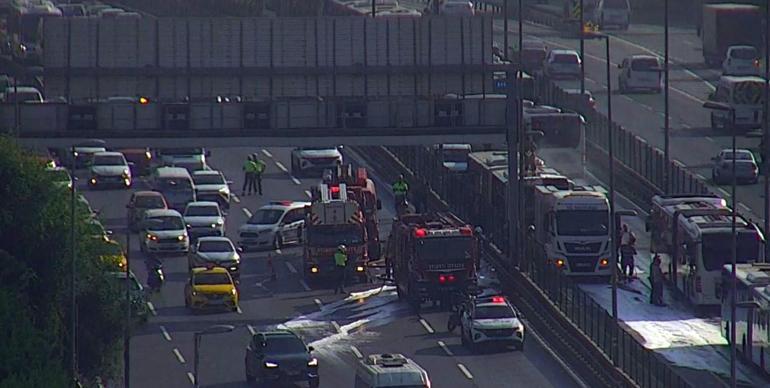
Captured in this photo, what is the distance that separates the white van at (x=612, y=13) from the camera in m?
132

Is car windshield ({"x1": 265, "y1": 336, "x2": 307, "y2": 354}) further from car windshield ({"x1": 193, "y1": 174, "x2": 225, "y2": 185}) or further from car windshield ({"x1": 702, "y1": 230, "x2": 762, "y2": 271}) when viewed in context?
car windshield ({"x1": 193, "y1": 174, "x2": 225, "y2": 185})

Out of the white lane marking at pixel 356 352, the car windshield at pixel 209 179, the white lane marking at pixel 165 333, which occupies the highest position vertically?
the car windshield at pixel 209 179

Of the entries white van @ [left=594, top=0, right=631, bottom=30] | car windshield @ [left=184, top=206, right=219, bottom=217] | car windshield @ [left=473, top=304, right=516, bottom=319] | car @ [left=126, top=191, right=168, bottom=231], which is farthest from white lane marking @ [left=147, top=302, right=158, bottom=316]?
white van @ [left=594, top=0, right=631, bottom=30]

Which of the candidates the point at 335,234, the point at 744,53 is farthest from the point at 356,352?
the point at 744,53

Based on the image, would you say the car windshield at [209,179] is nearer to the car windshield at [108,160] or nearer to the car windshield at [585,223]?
the car windshield at [108,160]

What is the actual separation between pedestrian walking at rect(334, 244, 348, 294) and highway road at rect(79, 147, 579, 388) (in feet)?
1.62

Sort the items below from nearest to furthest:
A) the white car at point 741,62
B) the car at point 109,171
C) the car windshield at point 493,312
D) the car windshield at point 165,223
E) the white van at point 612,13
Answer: the car windshield at point 493,312, the car windshield at point 165,223, the car at point 109,171, the white car at point 741,62, the white van at point 612,13

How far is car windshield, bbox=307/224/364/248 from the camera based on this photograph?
7650 cm

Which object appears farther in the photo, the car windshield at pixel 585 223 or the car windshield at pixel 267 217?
the car windshield at pixel 267 217

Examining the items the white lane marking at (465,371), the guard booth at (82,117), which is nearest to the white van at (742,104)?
the guard booth at (82,117)

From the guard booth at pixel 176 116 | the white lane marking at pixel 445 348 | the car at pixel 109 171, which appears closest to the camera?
the white lane marking at pixel 445 348

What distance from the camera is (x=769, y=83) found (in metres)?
84.3

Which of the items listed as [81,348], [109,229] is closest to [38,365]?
[81,348]

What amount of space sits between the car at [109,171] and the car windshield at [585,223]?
24.6m
